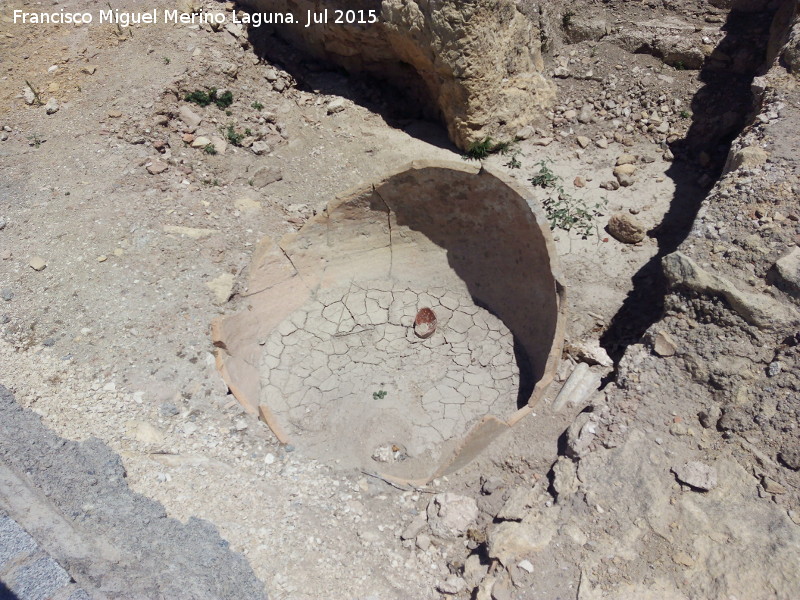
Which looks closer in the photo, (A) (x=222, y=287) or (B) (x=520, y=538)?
(B) (x=520, y=538)

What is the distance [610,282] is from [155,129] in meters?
4.44

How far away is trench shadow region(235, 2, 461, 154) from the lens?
628cm

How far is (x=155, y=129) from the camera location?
217 inches

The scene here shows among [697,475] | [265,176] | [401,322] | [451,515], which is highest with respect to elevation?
[697,475]

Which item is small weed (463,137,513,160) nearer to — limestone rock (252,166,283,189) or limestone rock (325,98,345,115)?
limestone rock (325,98,345,115)

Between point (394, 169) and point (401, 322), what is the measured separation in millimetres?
1257

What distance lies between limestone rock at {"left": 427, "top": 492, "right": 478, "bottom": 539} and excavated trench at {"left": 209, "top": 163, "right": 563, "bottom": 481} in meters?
0.27

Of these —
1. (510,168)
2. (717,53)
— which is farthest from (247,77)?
(717,53)

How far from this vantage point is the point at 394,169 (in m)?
4.64

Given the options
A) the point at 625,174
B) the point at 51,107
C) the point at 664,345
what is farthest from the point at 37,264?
the point at 625,174

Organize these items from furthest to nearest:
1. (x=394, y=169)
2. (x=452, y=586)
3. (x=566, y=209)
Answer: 1. (x=566, y=209)
2. (x=394, y=169)
3. (x=452, y=586)

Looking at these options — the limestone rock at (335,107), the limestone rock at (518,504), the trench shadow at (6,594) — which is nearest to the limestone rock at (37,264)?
the trench shadow at (6,594)

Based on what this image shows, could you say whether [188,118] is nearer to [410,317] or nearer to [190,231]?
[190,231]

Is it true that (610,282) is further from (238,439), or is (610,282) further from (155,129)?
(155,129)
